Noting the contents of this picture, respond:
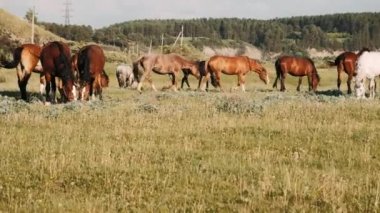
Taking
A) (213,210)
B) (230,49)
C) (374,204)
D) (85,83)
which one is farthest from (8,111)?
(230,49)

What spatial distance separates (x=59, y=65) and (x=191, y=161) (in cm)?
1233

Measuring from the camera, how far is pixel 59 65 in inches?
834

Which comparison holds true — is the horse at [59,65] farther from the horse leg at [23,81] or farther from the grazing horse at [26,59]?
the grazing horse at [26,59]

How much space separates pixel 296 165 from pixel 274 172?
2.72 feet

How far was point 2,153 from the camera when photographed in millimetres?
10773

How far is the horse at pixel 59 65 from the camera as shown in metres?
21.0

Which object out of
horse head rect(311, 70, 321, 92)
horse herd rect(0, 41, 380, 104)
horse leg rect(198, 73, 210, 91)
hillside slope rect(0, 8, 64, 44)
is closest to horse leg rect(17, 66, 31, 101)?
horse herd rect(0, 41, 380, 104)

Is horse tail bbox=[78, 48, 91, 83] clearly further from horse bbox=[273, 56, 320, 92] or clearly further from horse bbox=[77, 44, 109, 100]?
horse bbox=[273, 56, 320, 92]

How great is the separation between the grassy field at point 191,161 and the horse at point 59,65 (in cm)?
390

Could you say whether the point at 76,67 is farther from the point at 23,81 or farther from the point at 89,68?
the point at 23,81

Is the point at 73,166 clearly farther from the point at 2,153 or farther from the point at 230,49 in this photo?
the point at 230,49

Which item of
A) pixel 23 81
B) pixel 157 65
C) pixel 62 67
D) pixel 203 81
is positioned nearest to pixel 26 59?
pixel 23 81

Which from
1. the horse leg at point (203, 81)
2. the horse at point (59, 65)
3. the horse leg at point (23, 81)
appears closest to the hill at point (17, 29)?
the horse leg at point (203, 81)

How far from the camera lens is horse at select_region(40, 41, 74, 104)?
21.0 metres
